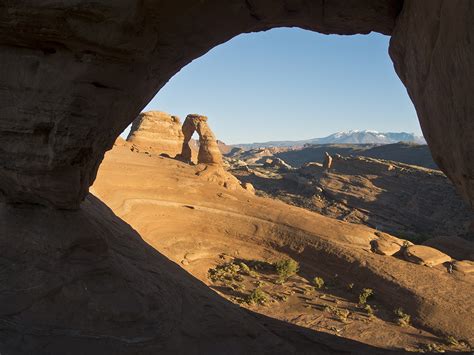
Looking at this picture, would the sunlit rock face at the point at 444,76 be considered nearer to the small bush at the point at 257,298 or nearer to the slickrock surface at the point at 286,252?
the slickrock surface at the point at 286,252

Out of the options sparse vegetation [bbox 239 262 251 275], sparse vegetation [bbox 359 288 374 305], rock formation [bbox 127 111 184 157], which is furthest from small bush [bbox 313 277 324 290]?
rock formation [bbox 127 111 184 157]

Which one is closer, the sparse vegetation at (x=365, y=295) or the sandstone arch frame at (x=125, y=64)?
the sandstone arch frame at (x=125, y=64)

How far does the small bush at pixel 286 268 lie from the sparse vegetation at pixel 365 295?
2996 mm

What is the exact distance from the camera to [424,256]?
14.9m

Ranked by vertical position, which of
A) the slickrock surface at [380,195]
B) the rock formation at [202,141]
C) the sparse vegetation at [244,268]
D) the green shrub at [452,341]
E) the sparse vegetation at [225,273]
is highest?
the rock formation at [202,141]

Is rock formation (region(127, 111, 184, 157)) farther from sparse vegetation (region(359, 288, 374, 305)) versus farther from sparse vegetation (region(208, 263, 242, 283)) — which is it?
sparse vegetation (region(359, 288, 374, 305))

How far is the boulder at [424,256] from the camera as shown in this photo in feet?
48.4

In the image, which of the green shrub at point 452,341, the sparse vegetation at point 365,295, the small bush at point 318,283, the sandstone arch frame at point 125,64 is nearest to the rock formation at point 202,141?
the small bush at point 318,283

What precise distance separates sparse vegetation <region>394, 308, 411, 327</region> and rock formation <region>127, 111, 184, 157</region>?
82.5 ft

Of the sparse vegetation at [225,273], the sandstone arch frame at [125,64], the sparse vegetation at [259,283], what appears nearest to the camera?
the sandstone arch frame at [125,64]

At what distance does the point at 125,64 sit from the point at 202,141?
2369cm

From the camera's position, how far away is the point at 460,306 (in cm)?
1240

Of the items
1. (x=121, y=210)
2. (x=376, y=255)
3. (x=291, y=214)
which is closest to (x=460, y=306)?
(x=376, y=255)

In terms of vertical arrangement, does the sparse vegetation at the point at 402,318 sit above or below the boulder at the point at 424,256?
below
